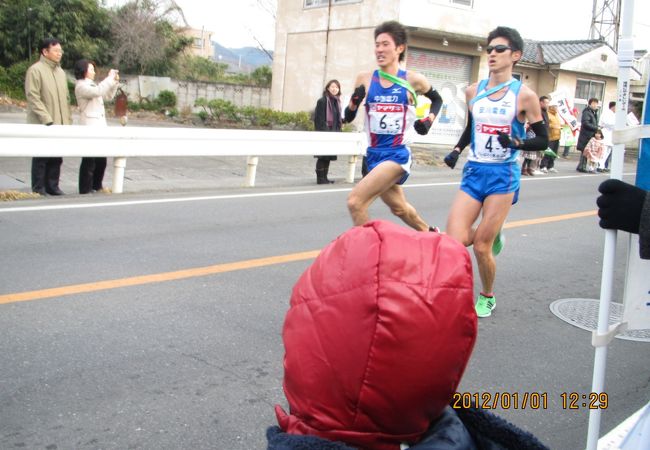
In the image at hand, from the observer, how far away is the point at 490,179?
529 centimetres

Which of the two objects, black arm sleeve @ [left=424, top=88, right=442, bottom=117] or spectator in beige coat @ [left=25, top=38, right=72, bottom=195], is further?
spectator in beige coat @ [left=25, top=38, right=72, bottom=195]

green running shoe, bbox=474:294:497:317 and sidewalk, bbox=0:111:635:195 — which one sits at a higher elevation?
sidewalk, bbox=0:111:635:195

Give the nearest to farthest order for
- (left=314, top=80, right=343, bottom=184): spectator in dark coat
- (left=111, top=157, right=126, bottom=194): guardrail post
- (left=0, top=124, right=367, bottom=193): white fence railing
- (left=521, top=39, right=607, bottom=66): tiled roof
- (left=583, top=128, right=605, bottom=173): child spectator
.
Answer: (left=0, top=124, right=367, bottom=193): white fence railing → (left=111, top=157, right=126, bottom=194): guardrail post → (left=314, top=80, right=343, bottom=184): spectator in dark coat → (left=583, top=128, right=605, bottom=173): child spectator → (left=521, top=39, right=607, bottom=66): tiled roof

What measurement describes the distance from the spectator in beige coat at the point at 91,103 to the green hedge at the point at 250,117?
43.7ft

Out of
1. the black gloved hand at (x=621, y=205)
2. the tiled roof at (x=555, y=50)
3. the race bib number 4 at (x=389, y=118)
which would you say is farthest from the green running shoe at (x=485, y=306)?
the tiled roof at (x=555, y=50)

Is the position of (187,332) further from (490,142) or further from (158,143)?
(158,143)

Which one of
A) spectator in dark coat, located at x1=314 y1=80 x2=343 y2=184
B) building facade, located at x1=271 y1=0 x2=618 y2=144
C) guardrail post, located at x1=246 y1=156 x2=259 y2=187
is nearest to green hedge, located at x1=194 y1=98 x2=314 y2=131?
building facade, located at x1=271 y1=0 x2=618 y2=144

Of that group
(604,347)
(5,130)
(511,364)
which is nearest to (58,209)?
(5,130)

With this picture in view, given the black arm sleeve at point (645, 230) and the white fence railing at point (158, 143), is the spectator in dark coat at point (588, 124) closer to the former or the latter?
the white fence railing at point (158, 143)

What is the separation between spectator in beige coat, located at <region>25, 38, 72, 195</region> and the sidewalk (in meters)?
0.38

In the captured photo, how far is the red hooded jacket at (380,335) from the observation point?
4.93 ft

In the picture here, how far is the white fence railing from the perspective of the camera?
9.15 metres

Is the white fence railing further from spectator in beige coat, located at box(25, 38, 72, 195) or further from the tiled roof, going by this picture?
the tiled roof

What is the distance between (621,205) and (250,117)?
936 inches
